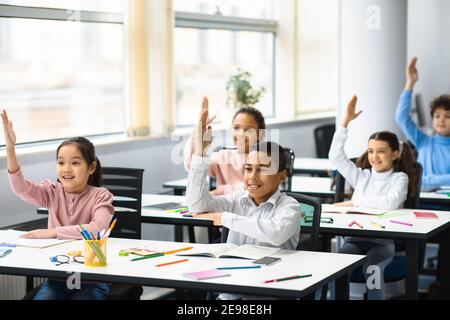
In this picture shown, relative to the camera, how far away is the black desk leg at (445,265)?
498cm

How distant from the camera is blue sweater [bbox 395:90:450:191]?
6.40m

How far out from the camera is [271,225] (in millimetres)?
Answer: 3861

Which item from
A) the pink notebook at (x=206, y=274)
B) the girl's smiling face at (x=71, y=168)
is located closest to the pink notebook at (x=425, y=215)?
the pink notebook at (x=206, y=274)

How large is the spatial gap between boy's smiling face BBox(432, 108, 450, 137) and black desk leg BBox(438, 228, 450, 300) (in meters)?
1.53

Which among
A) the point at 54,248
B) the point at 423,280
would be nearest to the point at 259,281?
the point at 54,248

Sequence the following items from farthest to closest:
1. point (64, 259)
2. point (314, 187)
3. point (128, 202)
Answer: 1. point (314, 187)
2. point (128, 202)
3. point (64, 259)

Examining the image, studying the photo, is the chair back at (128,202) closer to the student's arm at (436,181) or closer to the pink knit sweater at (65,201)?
the pink knit sweater at (65,201)

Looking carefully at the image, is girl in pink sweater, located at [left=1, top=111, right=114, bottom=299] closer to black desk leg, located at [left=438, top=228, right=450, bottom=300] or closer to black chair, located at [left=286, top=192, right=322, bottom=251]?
black chair, located at [left=286, top=192, right=322, bottom=251]

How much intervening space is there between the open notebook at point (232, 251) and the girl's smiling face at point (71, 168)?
0.77 meters

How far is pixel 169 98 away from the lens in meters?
6.78

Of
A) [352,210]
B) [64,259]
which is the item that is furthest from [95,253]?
[352,210]

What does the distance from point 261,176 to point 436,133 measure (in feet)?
9.70

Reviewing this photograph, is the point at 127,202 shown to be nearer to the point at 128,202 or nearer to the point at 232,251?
the point at 128,202

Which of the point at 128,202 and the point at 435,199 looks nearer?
the point at 128,202
